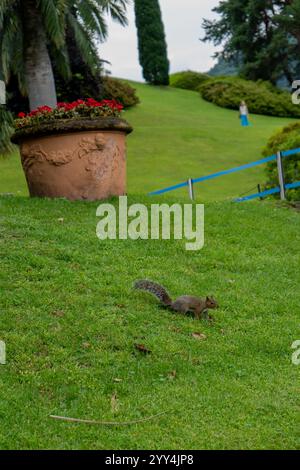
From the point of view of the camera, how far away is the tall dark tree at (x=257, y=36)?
40938mm

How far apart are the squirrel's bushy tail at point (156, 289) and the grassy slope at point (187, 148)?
33.9 ft

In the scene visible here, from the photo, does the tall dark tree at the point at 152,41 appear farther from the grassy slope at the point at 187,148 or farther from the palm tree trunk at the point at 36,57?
the palm tree trunk at the point at 36,57

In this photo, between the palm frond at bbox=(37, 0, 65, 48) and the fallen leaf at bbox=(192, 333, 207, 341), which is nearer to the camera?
the fallen leaf at bbox=(192, 333, 207, 341)

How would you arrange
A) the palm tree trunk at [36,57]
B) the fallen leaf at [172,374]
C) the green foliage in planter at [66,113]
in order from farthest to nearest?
1. the palm tree trunk at [36,57]
2. the green foliage in planter at [66,113]
3. the fallen leaf at [172,374]

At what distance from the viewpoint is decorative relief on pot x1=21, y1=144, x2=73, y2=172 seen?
30.8ft

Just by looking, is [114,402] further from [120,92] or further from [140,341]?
[120,92]

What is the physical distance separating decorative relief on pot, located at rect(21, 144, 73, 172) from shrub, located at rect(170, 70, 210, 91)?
39299mm

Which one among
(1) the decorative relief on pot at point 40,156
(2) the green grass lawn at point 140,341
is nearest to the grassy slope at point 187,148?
(1) the decorative relief on pot at point 40,156

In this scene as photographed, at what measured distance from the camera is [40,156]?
9.52 metres

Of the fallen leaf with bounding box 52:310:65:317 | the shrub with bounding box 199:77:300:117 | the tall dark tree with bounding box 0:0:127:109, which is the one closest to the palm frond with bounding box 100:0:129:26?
the tall dark tree with bounding box 0:0:127:109

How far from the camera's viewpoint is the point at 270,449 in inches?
144

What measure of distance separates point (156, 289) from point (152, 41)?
41.4m

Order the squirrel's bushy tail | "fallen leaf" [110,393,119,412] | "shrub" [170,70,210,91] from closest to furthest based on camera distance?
"fallen leaf" [110,393,119,412], the squirrel's bushy tail, "shrub" [170,70,210,91]

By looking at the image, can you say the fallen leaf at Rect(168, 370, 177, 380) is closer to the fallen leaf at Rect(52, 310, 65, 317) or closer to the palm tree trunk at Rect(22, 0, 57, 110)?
the fallen leaf at Rect(52, 310, 65, 317)
